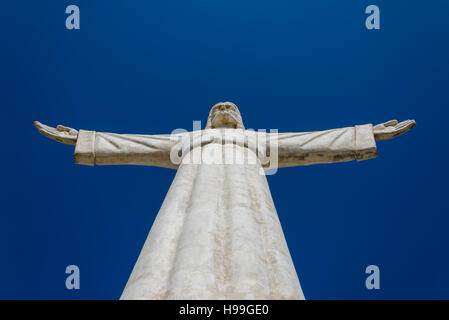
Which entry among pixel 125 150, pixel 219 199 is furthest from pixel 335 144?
pixel 125 150

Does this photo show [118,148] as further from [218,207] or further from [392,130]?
[392,130]

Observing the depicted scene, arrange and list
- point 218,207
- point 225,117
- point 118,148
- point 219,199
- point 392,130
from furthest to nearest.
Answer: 1. point 225,117
2. point 118,148
3. point 392,130
4. point 219,199
5. point 218,207

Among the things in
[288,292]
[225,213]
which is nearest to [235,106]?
[225,213]

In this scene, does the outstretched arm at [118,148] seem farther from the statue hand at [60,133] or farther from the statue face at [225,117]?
the statue face at [225,117]

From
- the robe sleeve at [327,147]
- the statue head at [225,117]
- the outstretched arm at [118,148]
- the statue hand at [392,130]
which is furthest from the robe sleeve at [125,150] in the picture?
the statue hand at [392,130]

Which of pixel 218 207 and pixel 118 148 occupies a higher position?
pixel 118 148
